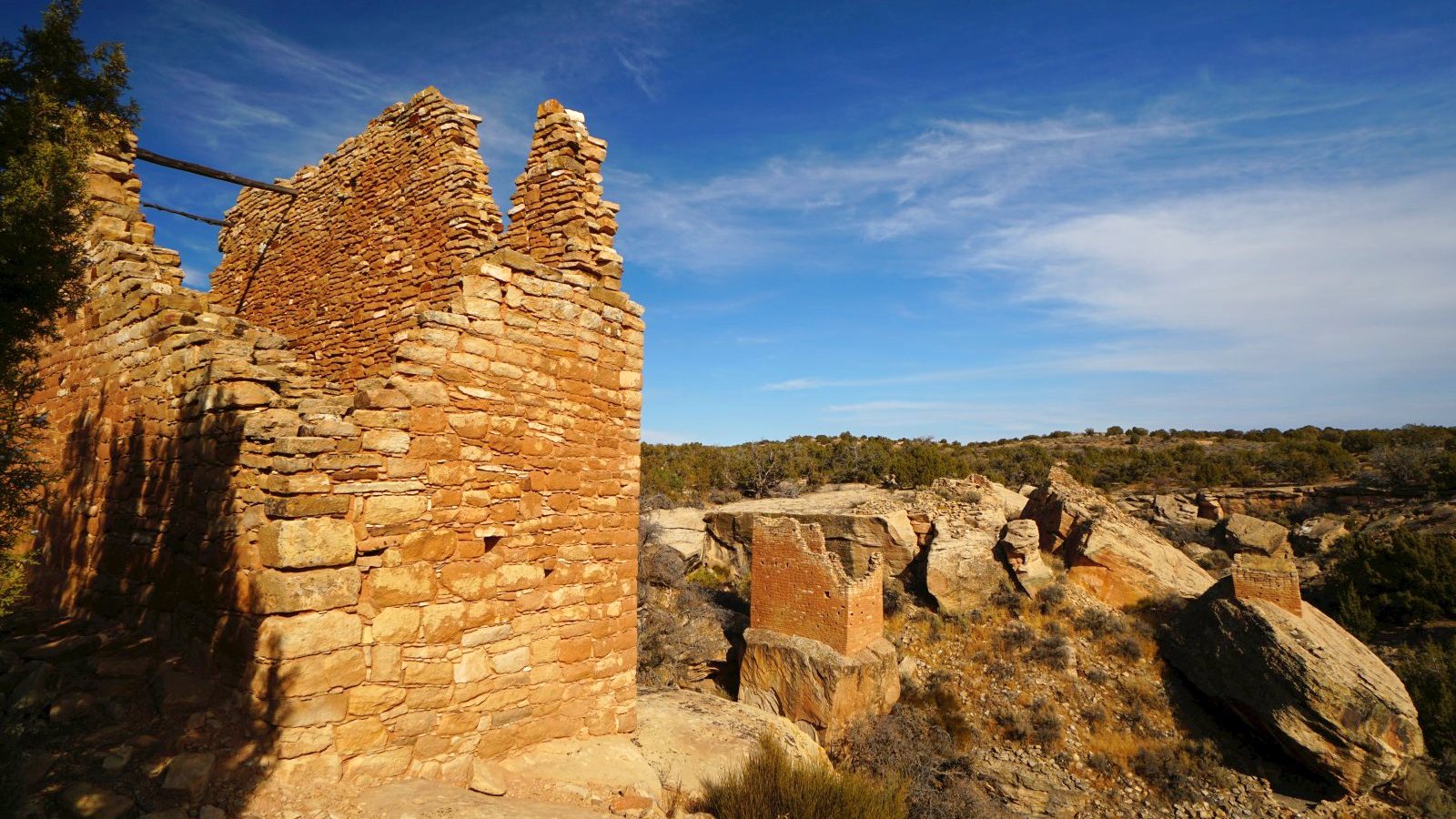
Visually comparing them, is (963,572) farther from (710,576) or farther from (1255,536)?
(1255,536)

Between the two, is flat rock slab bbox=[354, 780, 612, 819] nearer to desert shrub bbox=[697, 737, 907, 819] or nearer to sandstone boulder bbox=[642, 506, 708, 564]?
desert shrub bbox=[697, 737, 907, 819]

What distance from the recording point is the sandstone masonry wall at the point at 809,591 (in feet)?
44.3

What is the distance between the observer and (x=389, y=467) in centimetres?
420

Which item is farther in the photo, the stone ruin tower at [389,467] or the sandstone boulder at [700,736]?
the sandstone boulder at [700,736]

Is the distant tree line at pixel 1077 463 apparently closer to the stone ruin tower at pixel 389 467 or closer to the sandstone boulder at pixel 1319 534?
the sandstone boulder at pixel 1319 534

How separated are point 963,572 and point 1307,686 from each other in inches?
278

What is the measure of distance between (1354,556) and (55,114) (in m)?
26.3

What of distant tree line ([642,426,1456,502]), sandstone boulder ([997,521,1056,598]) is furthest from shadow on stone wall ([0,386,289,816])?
distant tree line ([642,426,1456,502])

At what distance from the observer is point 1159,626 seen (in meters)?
15.6

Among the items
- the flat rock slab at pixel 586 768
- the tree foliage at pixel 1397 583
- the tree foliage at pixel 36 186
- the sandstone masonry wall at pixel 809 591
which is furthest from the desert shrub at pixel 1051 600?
the tree foliage at pixel 36 186

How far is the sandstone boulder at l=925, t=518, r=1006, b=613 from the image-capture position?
17281mm

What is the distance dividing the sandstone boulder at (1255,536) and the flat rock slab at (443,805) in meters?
18.4

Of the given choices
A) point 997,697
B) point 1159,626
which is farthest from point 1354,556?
point 997,697

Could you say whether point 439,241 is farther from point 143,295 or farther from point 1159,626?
point 1159,626
